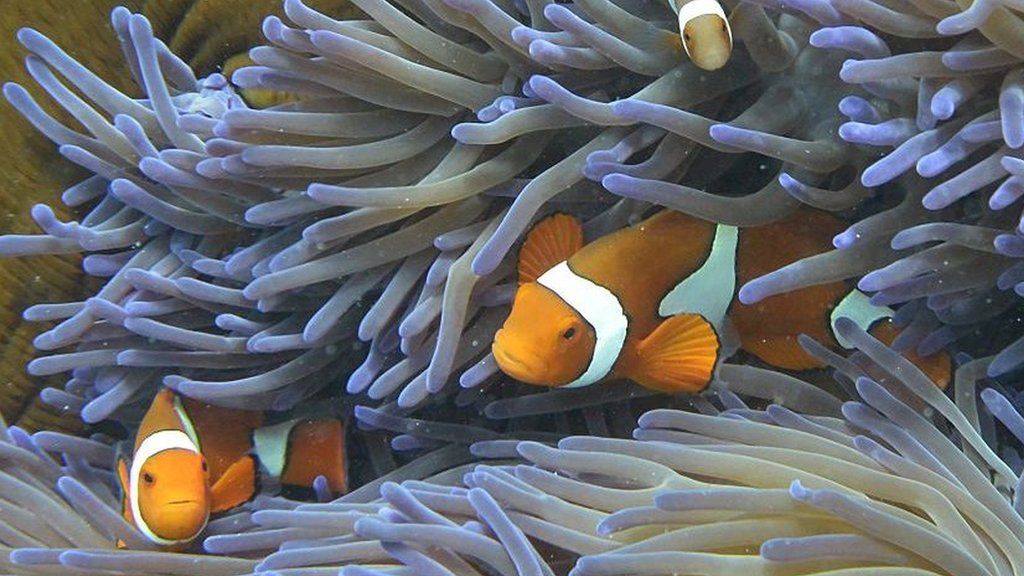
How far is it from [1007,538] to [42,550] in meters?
1.04

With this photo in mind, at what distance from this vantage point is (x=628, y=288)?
1165mm

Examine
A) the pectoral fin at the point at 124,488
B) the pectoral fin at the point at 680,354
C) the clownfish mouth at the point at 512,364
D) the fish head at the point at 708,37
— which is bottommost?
the pectoral fin at the point at 124,488

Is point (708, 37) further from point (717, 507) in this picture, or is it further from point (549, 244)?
point (717, 507)

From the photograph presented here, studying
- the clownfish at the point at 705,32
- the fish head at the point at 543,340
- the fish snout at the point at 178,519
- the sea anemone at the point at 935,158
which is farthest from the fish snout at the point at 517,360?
the fish snout at the point at 178,519

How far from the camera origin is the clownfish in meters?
0.98

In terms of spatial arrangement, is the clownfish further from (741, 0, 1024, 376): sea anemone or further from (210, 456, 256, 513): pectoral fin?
(210, 456, 256, 513): pectoral fin

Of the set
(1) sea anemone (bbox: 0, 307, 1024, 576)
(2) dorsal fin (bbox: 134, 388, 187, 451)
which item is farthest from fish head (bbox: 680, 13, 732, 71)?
(2) dorsal fin (bbox: 134, 388, 187, 451)

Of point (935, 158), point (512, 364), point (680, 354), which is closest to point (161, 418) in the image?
point (512, 364)

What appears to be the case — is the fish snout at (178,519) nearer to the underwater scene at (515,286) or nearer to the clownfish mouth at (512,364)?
the underwater scene at (515,286)

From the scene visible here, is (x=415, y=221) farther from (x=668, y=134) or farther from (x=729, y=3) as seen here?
(x=729, y=3)

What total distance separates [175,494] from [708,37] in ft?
2.83

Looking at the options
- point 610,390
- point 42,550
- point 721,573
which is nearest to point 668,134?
point 610,390

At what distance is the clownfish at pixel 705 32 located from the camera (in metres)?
0.98

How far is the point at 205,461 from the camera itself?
1403 mm
